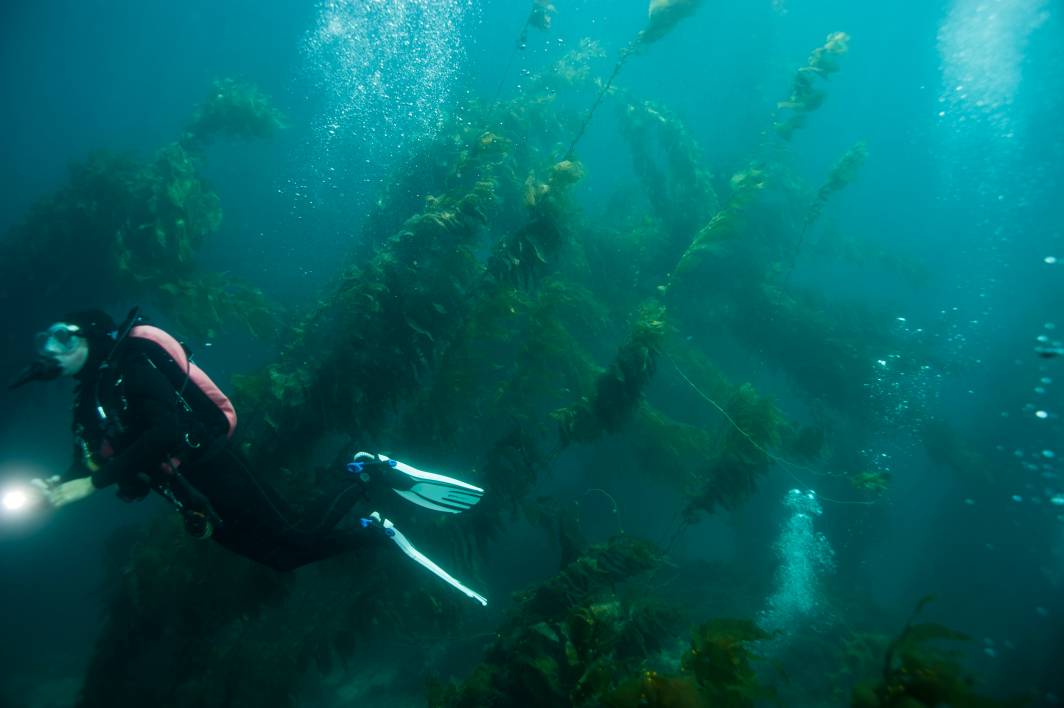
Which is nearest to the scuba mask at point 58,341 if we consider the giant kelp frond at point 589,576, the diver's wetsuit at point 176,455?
the diver's wetsuit at point 176,455

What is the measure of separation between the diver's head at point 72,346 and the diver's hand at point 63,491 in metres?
0.70

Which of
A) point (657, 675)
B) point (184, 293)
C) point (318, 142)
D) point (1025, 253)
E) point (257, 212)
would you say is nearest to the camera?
point (657, 675)

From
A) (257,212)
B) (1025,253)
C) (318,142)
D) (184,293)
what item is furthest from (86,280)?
(1025,253)

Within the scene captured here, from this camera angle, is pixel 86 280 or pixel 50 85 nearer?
pixel 86 280

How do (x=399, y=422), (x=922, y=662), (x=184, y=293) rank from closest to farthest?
(x=922, y=662) < (x=399, y=422) < (x=184, y=293)

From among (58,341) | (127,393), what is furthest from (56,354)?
(127,393)

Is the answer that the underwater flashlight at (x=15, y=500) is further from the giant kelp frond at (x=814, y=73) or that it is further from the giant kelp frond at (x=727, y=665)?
the giant kelp frond at (x=814, y=73)

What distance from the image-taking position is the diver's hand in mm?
3127

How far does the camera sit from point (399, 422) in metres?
8.06

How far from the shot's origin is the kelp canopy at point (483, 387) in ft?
17.7

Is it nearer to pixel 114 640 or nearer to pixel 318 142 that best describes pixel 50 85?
pixel 318 142

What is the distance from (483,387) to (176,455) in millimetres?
5250

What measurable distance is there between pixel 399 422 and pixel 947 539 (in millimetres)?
20688

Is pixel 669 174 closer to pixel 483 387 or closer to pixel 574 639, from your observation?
pixel 483 387
